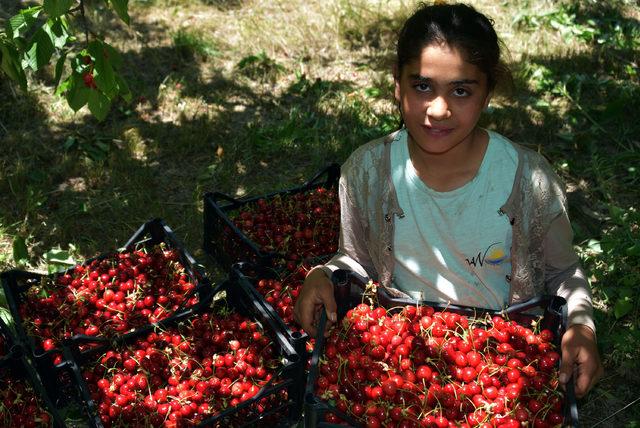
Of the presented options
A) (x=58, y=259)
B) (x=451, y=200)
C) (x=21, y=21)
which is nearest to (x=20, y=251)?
(x=58, y=259)

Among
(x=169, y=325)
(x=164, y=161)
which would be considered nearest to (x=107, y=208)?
(x=164, y=161)

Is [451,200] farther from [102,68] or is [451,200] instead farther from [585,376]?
[102,68]

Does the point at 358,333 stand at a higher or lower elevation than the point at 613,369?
higher

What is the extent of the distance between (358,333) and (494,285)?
626mm

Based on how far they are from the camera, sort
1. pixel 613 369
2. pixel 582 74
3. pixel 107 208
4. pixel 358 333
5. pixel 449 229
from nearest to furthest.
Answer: pixel 358 333 → pixel 449 229 → pixel 613 369 → pixel 107 208 → pixel 582 74

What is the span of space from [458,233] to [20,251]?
101 inches

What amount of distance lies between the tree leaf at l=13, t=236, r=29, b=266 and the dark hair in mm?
2504

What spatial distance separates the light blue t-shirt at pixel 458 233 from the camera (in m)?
2.37

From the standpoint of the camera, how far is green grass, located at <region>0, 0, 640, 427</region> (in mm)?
4035

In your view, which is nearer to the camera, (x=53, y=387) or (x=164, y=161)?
(x=53, y=387)

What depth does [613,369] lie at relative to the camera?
3.29 meters

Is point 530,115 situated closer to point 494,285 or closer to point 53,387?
point 494,285

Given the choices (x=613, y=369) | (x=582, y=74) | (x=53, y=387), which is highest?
(x=582, y=74)

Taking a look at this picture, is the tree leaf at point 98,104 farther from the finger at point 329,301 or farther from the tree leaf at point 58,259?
the tree leaf at point 58,259
